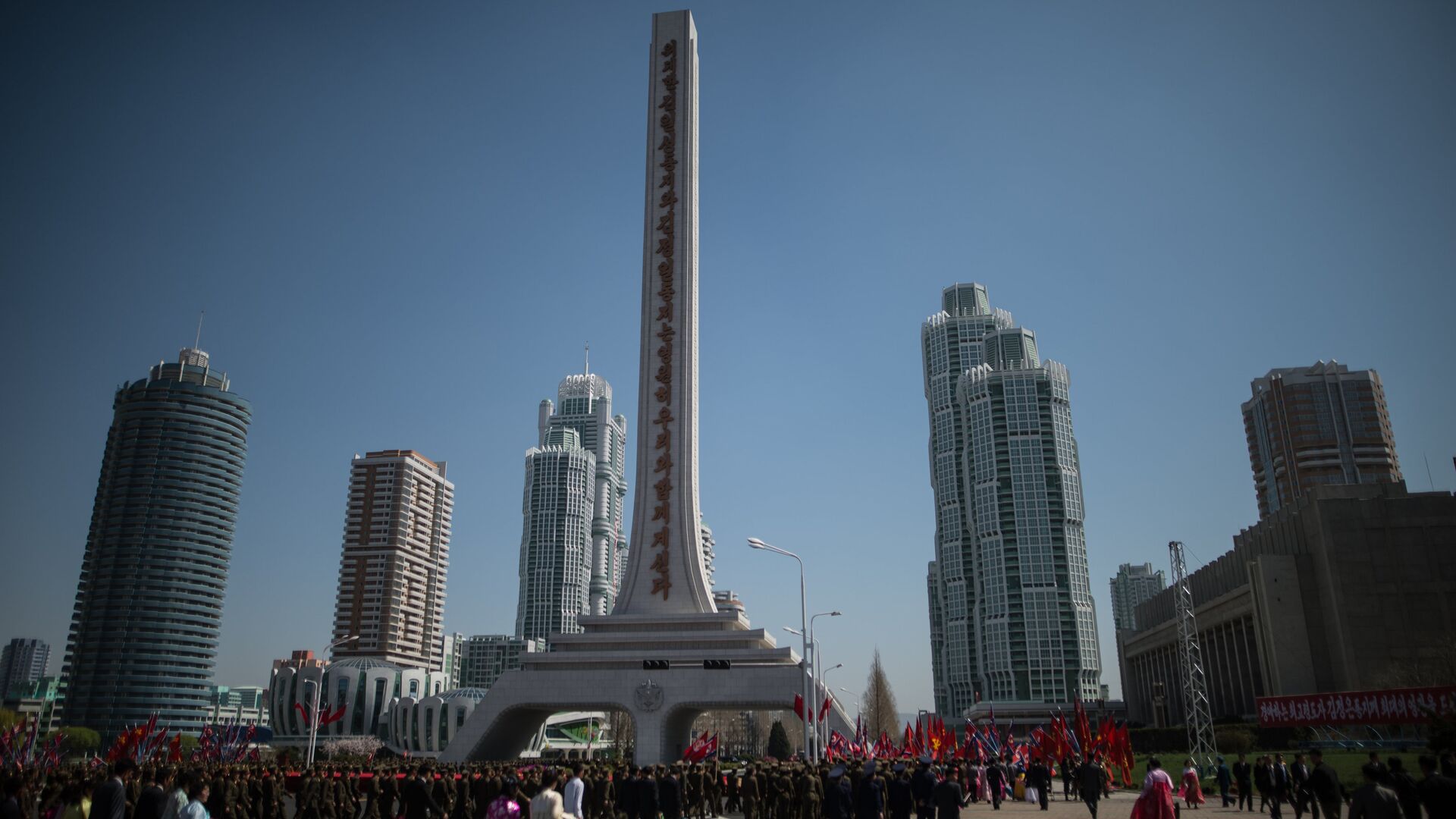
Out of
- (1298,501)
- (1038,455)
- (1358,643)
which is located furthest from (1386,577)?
(1038,455)

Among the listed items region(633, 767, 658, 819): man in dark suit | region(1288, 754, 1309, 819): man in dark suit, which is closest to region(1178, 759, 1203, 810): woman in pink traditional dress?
region(1288, 754, 1309, 819): man in dark suit

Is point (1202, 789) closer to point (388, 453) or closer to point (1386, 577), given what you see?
point (1386, 577)

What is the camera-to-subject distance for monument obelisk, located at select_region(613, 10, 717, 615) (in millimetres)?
57688

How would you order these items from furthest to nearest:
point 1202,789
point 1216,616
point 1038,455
A: point 1038,455, point 1216,616, point 1202,789

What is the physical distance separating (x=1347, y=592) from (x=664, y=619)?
4032 cm

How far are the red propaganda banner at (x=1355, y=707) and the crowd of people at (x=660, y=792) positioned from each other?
9.54m

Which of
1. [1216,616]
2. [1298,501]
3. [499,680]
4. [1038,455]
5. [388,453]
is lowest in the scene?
[499,680]

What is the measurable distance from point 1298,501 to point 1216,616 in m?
12.0

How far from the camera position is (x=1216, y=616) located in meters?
73.8

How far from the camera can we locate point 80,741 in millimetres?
95938

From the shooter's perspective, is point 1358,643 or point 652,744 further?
point 1358,643

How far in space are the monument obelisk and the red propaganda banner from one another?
29.3 metres

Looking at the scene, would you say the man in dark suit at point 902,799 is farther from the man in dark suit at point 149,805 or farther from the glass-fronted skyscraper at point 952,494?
the glass-fronted skyscraper at point 952,494

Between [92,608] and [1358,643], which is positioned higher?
[92,608]
